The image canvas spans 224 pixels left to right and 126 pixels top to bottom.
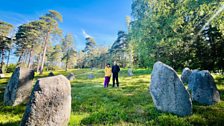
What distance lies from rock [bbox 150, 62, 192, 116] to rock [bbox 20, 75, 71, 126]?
3.78 metres

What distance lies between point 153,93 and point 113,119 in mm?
2249

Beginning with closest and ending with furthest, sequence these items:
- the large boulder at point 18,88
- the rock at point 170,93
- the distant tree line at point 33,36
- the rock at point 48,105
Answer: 1. the rock at point 48,105
2. the rock at point 170,93
3. the large boulder at point 18,88
4. the distant tree line at point 33,36

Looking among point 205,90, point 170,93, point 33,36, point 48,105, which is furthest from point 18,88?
point 33,36

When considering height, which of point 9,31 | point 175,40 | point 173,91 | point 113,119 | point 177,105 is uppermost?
point 9,31

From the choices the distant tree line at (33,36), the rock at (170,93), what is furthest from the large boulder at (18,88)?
the distant tree line at (33,36)

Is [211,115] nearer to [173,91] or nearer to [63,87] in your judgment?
[173,91]

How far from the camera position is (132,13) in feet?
95.8

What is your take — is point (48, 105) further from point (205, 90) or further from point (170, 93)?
point (205, 90)

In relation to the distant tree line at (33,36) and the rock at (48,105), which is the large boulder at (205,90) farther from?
the distant tree line at (33,36)

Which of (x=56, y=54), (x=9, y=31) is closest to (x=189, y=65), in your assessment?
(x=9, y=31)

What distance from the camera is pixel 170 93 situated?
281 inches

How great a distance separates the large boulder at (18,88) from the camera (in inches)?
353

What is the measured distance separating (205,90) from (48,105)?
275 inches

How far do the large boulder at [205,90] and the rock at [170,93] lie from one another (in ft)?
6.48
